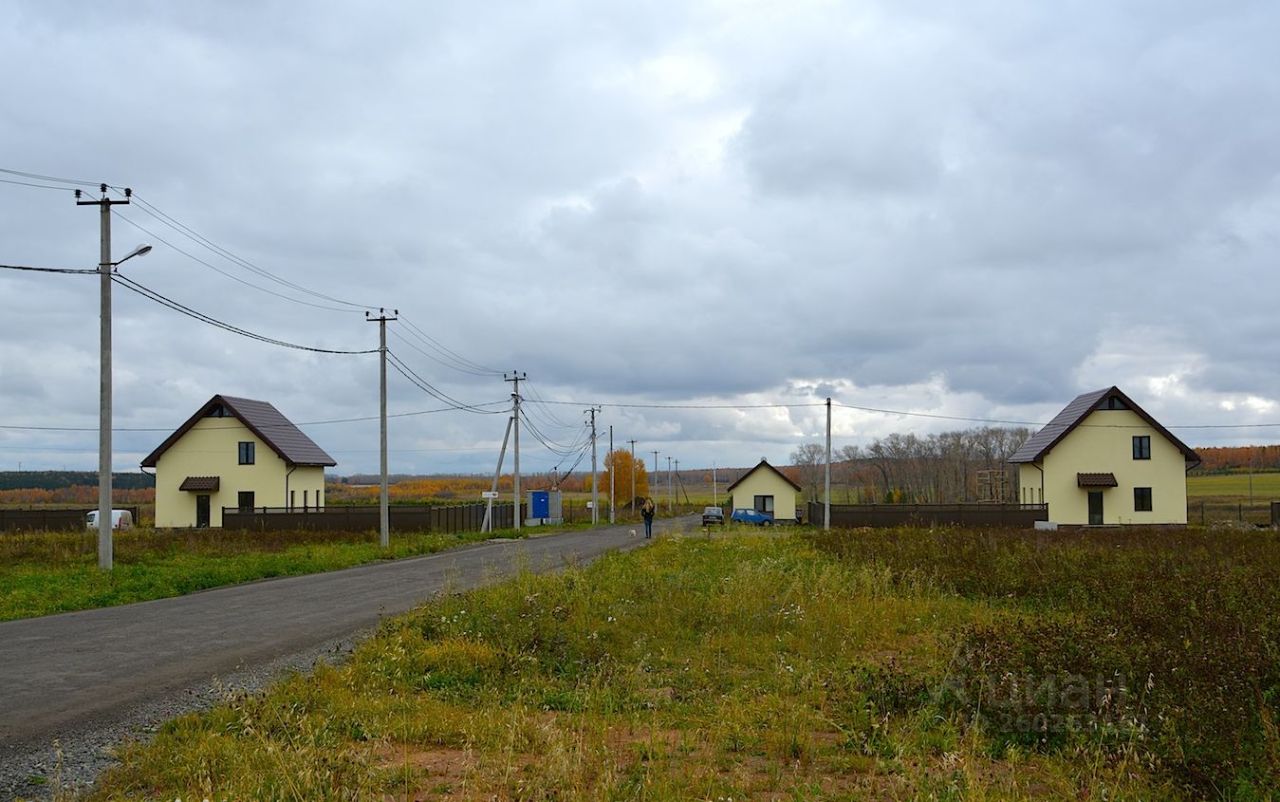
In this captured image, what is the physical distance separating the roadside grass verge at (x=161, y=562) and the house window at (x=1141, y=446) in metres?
32.5

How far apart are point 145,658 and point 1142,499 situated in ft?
148

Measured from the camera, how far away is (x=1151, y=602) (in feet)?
32.9

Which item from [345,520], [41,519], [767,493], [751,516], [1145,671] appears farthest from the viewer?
[767,493]

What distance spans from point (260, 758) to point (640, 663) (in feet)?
13.2

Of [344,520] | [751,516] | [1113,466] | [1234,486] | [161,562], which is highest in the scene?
[1113,466]

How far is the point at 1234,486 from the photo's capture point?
289ft

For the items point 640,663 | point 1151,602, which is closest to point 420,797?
point 640,663

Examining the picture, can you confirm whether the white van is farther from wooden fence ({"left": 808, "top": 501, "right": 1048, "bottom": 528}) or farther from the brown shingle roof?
wooden fence ({"left": 808, "top": 501, "right": 1048, "bottom": 528})

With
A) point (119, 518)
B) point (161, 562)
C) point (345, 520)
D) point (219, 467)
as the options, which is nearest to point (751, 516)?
point (345, 520)

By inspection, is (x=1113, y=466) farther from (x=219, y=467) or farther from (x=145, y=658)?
(x=145, y=658)

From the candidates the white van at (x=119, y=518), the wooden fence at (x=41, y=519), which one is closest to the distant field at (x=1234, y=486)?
the white van at (x=119, y=518)

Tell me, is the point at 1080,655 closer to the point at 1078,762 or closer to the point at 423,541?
the point at 1078,762

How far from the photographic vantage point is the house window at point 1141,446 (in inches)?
1747

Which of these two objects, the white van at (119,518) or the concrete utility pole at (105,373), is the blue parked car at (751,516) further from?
the concrete utility pole at (105,373)
